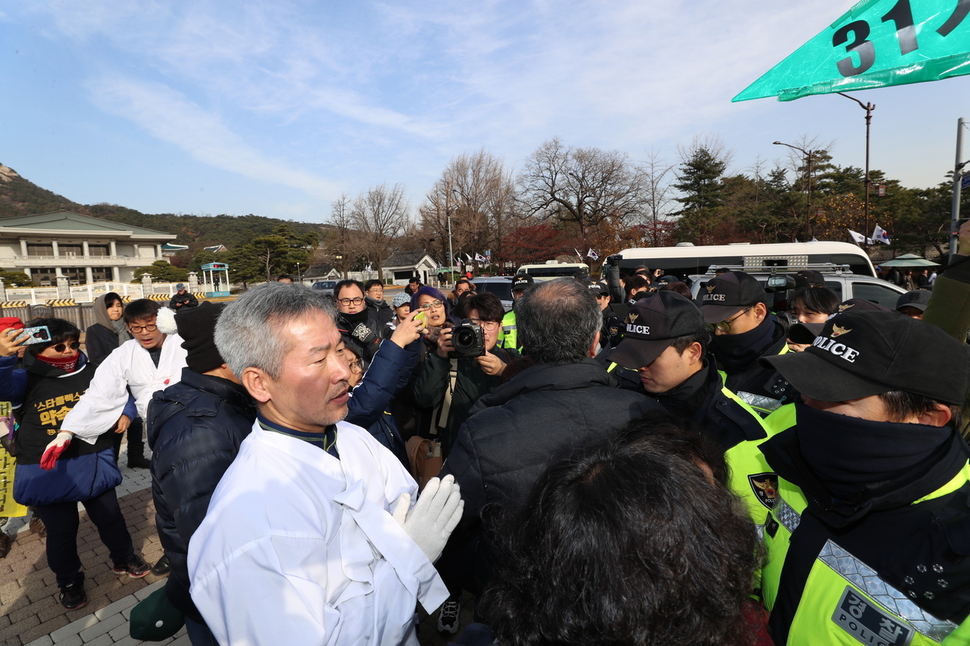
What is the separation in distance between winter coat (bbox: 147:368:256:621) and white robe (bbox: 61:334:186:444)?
6.05 ft

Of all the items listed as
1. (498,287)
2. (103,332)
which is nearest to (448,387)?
(103,332)

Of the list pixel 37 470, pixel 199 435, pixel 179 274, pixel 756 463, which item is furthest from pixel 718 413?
pixel 179 274

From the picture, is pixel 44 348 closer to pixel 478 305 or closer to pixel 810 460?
pixel 478 305

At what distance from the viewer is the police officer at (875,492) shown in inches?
44.7

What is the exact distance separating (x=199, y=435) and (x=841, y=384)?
218cm

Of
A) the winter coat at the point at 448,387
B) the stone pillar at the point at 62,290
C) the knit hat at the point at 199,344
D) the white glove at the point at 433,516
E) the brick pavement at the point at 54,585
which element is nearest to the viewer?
the white glove at the point at 433,516

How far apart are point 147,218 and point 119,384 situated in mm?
143549

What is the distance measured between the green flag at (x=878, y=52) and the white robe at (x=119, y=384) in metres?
4.05

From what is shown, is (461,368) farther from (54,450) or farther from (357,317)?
(54,450)

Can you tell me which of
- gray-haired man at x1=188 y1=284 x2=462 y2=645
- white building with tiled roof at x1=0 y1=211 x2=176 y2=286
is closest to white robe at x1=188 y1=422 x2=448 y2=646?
gray-haired man at x1=188 y1=284 x2=462 y2=645

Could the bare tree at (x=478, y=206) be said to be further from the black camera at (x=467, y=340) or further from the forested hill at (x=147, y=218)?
the forested hill at (x=147, y=218)

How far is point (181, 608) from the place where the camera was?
197 centimetres

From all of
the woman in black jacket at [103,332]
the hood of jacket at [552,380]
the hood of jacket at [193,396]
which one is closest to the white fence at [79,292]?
the woman in black jacket at [103,332]

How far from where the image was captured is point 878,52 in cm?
179
